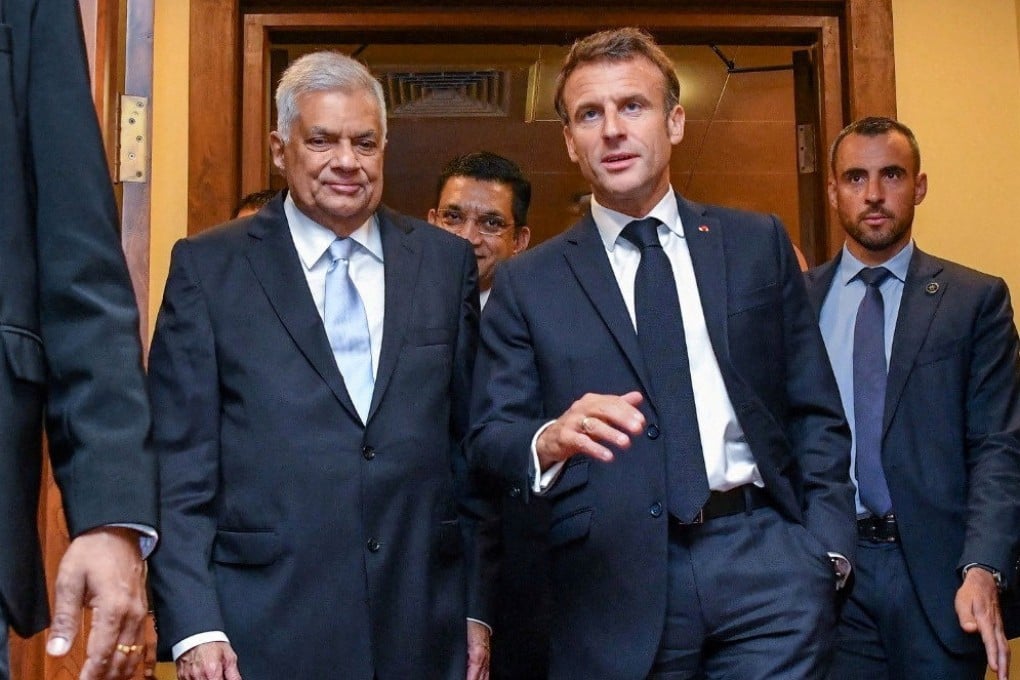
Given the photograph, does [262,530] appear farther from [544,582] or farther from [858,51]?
[858,51]

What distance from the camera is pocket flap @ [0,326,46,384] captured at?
4.47 ft

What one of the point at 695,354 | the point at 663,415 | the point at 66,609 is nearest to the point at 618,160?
the point at 695,354

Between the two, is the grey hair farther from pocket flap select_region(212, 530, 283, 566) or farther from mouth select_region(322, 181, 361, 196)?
pocket flap select_region(212, 530, 283, 566)

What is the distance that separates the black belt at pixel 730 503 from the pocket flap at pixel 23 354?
1167 mm

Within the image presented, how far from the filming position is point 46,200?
1437mm

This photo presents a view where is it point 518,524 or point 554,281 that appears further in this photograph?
point 518,524

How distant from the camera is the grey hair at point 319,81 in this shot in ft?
8.54

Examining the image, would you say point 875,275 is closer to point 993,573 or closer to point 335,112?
point 993,573

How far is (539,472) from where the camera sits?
7.12ft

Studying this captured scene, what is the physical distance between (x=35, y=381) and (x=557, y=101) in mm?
1476

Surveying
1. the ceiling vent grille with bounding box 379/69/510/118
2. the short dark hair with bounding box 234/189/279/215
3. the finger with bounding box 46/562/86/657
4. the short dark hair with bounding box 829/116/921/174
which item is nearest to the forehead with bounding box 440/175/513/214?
the short dark hair with bounding box 234/189/279/215

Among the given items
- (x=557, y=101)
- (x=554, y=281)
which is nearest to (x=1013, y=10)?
(x=557, y=101)

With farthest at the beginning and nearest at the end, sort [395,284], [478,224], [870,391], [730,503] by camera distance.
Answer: [478,224] → [870,391] → [395,284] → [730,503]

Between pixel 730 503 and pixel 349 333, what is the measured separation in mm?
738
